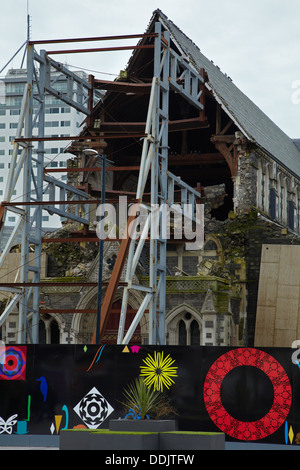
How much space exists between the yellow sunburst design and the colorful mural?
0.08 feet

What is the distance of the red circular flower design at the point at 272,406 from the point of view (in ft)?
69.7

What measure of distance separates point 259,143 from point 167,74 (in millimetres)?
12508

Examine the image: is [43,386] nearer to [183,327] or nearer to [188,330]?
[188,330]

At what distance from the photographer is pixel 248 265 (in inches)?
1641

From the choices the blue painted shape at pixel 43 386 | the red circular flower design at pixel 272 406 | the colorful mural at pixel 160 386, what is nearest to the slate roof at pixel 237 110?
the colorful mural at pixel 160 386

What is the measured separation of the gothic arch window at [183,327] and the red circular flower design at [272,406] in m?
15.7

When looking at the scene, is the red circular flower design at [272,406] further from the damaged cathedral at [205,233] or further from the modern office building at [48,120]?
the modern office building at [48,120]

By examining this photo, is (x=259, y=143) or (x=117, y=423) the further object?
(x=259, y=143)

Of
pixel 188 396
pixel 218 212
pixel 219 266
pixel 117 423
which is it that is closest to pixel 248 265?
pixel 219 266

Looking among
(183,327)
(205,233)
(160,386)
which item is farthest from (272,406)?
(205,233)

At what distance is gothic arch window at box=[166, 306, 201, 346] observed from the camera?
1487 inches
